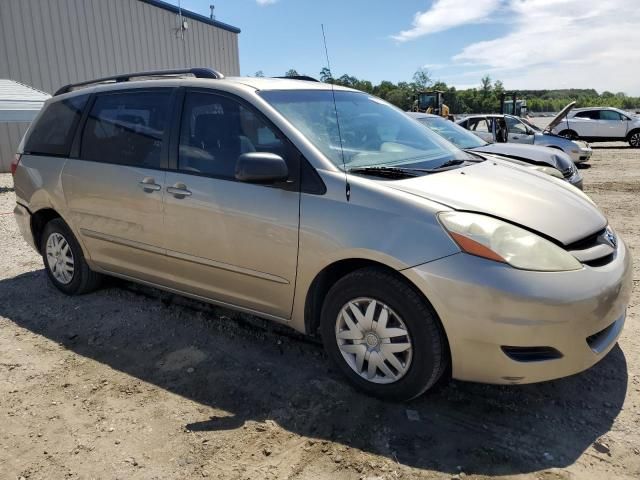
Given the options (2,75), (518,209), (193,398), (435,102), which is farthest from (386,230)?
(435,102)

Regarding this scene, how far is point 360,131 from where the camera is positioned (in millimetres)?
3395

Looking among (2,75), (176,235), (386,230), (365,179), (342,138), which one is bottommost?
(176,235)

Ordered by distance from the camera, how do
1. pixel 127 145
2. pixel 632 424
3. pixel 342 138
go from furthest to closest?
pixel 127 145
pixel 342 138
pixel 632 424

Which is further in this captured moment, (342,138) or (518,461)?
(342,138)

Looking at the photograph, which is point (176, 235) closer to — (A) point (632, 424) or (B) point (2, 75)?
(A) point (632, 424)

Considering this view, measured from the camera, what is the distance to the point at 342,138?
320 centimetres

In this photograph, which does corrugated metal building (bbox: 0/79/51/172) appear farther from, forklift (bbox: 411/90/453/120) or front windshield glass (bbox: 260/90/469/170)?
forklift (bbox: 411/90/453/120)

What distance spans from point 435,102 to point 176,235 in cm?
2419

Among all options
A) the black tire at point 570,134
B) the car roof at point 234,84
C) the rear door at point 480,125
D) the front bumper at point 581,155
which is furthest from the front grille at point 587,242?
the black tire at point 570,134

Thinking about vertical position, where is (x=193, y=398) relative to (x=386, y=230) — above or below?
below

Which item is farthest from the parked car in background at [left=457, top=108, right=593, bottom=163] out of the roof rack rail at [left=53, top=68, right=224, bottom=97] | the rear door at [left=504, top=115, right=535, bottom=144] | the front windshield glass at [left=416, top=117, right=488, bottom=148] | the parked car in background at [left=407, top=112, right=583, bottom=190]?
the roof rack rail at [left=53, top=68, right=224, bottom=97]

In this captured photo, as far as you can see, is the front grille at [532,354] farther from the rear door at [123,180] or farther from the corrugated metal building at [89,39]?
the corrugated metal building at [89,39]

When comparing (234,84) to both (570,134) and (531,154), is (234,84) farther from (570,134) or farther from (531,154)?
(570,134)

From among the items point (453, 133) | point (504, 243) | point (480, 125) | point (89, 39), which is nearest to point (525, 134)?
point (480, 125)
